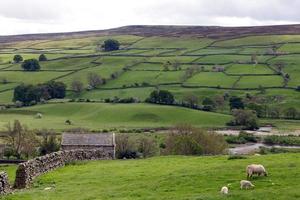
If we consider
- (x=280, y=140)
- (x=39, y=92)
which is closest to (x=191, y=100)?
(x=280, y=140)

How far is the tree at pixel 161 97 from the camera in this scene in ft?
482

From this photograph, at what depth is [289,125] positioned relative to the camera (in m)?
127

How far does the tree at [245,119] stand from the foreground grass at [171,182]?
8490 cm

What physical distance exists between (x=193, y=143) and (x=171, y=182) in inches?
1532

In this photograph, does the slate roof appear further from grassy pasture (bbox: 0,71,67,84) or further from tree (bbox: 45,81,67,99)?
grassy pasture (bbox: 0,71,67,84)

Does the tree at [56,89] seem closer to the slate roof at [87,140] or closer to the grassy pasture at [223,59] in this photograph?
the grassy pasture at [223,59]

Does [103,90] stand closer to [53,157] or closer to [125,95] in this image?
[125,95]

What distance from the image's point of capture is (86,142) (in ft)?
245

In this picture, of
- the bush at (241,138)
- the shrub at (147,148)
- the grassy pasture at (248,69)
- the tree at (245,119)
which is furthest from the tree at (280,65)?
the shrub at (147,148)

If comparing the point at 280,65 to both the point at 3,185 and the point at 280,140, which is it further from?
the point at 3,185

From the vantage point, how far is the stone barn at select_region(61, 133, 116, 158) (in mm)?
74438

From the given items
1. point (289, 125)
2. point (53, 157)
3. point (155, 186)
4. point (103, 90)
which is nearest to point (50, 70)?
point (103, 90)

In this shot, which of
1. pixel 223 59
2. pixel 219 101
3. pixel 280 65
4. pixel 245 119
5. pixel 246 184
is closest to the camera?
pixel 246 184

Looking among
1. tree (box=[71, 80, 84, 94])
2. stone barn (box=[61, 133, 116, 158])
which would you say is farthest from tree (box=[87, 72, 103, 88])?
stone barn (box=[61, 133, 116, 158])
